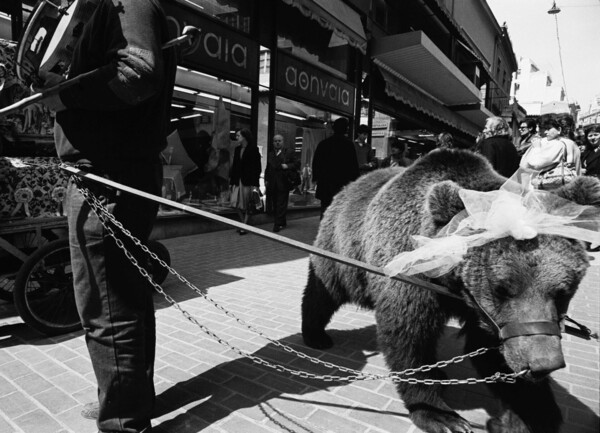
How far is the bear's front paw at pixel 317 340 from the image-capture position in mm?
3166

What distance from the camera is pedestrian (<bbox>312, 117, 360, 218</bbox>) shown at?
6641 millimetres

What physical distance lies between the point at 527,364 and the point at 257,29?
8813 mm

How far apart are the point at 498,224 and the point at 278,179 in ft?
23.1

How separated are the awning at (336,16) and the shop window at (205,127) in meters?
2.15

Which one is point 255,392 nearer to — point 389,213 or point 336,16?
point 389,213

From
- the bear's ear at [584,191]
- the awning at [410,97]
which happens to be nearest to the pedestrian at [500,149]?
the bear's ear at [584,191]

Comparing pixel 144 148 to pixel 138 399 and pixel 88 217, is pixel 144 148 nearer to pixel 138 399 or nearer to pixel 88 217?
pixel 88 217

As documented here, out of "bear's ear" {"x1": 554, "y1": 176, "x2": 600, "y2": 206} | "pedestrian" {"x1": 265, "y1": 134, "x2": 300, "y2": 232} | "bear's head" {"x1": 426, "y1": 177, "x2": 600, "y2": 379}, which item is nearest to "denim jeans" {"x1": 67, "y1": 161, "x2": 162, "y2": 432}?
"bear's head" {"x1": 426, "y1": 177, "x2": 600, "y2": 379}

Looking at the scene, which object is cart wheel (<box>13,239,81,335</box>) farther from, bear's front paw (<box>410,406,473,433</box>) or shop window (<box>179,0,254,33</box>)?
shop window (<box>179,0,254,33</box>)

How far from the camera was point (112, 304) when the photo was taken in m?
1.86

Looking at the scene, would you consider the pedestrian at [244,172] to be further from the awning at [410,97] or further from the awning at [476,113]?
the awning at [476,113]

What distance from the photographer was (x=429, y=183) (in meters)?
2.21

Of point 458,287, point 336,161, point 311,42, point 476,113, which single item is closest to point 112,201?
point 458,287

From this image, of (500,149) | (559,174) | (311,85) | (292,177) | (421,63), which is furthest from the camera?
(421,63)
